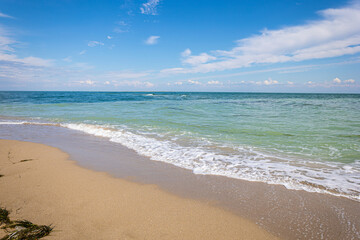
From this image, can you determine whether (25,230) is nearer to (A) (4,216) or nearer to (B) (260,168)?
(A) (4,216)

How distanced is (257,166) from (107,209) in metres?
3.64

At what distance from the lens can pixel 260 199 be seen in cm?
322

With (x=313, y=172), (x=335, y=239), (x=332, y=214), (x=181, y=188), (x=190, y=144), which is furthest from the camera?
(x=190, y=144)

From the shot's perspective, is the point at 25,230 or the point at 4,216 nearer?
the point at 25,230

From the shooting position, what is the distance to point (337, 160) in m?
5.21

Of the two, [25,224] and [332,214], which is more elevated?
[25,224]

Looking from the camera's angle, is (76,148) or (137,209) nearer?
(137,209)

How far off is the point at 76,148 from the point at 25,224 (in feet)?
14.3

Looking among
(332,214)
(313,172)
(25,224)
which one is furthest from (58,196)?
(313,172)

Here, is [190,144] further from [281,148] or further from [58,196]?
[58,196]

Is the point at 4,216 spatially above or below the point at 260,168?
above

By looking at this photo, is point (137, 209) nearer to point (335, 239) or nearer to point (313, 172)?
point (335, 239)

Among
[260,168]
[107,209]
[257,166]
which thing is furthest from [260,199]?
[107,209]

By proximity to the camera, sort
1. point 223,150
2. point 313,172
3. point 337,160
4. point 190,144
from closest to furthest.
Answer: point 313,172, point 337,160, point 223,150, point 190,144
